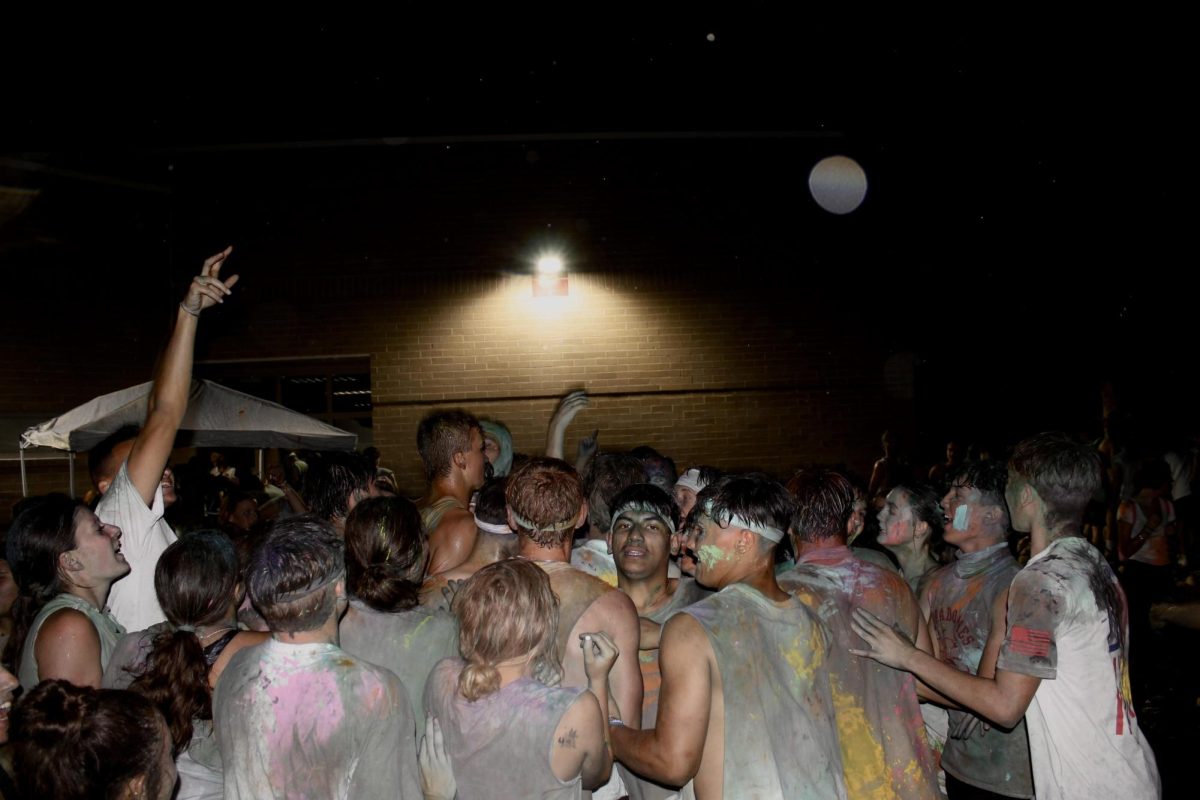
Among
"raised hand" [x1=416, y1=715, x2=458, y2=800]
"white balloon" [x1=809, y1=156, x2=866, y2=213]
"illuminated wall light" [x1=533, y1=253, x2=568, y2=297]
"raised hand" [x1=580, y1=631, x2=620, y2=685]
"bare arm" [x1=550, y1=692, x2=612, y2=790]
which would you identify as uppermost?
"white balloon" [x1=809, y1=156, x2=866, y2=213]

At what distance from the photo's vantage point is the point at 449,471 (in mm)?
5180

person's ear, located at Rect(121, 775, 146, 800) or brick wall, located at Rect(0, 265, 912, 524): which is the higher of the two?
brick wall, located at Rect(0, 265, 912, 524)

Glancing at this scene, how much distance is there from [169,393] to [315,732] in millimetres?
1791

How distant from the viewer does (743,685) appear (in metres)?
2.93

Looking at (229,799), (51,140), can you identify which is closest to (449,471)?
(229,799)

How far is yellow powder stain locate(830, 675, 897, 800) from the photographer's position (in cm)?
335

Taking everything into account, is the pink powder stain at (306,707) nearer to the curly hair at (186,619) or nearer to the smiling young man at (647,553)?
the curly hair at (186,619)

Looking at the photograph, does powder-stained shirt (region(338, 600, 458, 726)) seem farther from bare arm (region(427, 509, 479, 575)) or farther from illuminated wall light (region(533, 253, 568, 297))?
illuminated wall light (region(533, 253, 568, 297))

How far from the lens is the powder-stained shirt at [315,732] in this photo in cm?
268

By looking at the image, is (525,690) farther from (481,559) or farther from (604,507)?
(604,507)

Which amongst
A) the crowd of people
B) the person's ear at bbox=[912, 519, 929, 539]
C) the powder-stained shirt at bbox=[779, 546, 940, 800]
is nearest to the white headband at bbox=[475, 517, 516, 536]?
the crowd of people

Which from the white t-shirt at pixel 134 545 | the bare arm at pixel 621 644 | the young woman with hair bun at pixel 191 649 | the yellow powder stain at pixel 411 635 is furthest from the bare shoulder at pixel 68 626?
the bare arm at pixel 621 644

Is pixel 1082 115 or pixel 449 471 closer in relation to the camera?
pixel 449 471

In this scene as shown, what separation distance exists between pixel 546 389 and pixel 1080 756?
8733 mm
